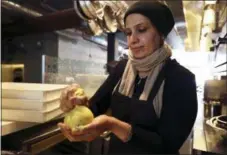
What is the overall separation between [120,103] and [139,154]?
202 millimetres

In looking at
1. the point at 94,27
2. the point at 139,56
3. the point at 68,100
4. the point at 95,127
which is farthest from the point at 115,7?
the point at 95,127

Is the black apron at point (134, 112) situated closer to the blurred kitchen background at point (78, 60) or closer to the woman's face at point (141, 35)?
the woman's face at point (141, 35)

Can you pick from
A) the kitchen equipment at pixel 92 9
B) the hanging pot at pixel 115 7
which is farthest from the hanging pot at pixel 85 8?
the hanging pot at pixel 115 7

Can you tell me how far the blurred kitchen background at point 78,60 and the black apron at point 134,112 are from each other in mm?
235

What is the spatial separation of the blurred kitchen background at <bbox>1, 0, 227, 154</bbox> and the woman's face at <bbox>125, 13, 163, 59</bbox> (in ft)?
1.39

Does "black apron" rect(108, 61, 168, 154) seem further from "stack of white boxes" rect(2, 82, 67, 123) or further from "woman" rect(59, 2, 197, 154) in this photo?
"stack of white boxes" rect(2, 82, 67, 123)

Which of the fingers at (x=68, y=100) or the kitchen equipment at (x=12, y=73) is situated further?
the kitchen equipment at (x=12, y=73)

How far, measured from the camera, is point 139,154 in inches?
33.6

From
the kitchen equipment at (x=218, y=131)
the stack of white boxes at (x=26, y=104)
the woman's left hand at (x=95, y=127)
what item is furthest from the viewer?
the stack of white boxes at (x=26, y=104)

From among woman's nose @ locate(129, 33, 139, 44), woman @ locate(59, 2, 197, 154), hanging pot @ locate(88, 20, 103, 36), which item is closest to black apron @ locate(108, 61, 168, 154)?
woman @ locate(59, 2, 197, 154)

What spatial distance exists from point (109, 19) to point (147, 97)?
273 centimetres

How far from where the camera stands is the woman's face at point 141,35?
86 cm

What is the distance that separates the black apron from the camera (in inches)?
33.0

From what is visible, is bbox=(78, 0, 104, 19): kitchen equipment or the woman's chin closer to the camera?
the woman's chin
